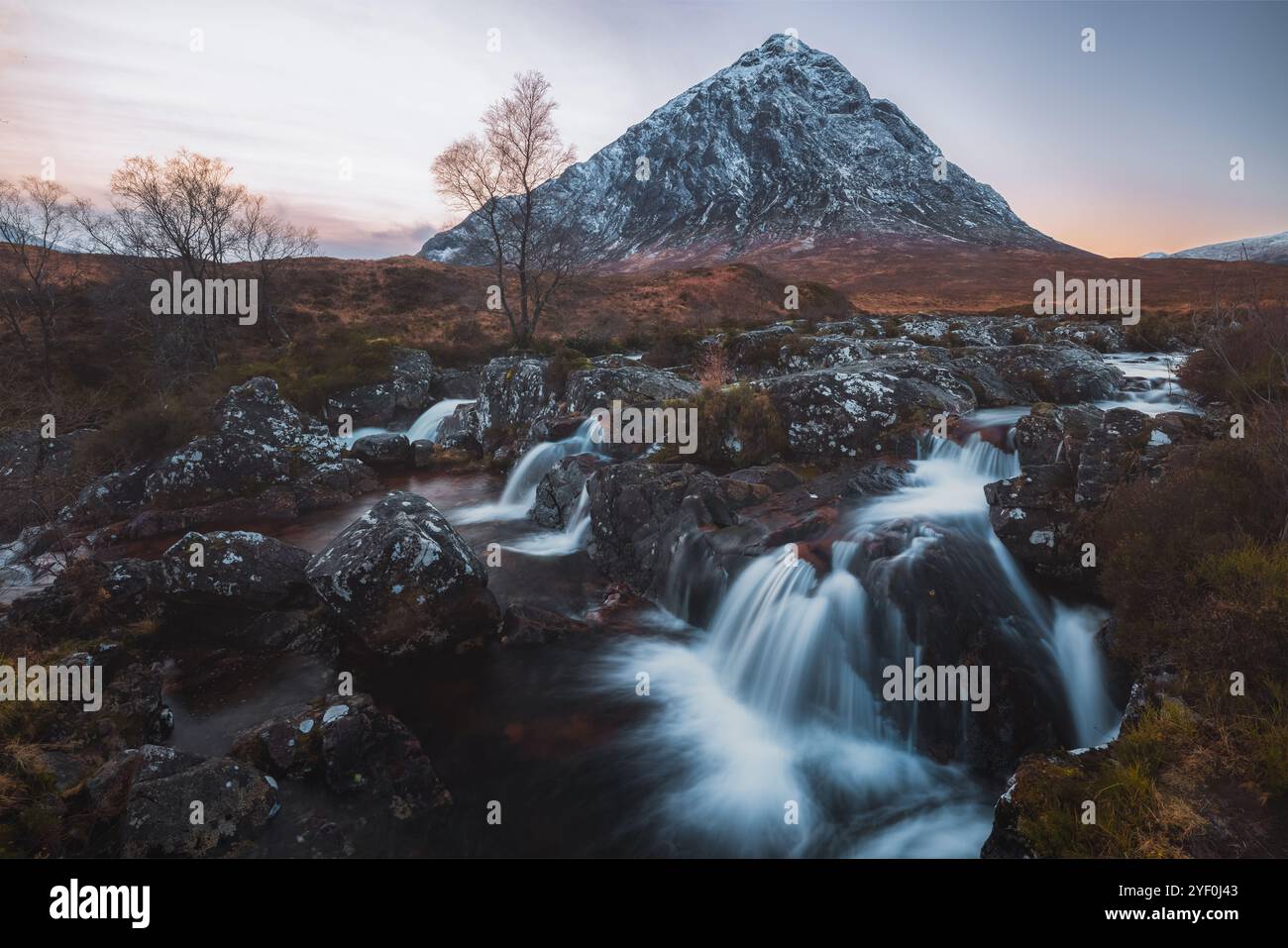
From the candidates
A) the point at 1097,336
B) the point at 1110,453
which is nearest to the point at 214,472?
the point at 1110,453

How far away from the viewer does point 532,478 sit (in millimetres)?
16219

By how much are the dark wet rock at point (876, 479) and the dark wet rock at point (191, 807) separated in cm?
949

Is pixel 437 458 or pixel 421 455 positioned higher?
pixel 421 455

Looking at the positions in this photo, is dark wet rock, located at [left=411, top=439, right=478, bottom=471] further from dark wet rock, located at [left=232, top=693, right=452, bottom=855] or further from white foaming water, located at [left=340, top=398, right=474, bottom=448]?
dark wet rock, located at [left=232, top=693, right=452, bottom=855]

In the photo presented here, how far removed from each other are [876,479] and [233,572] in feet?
38.1

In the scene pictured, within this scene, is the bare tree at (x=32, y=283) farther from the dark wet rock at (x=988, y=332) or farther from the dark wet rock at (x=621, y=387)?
the dark wet rock at (x=988, y=332)

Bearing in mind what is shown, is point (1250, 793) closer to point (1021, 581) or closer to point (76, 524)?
point (1021, 581)

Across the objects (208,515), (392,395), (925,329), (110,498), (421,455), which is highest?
(925,329)

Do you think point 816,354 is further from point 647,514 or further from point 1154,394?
point 647,514

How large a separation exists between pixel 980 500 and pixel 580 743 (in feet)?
25.2

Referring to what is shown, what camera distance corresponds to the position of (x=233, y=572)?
958 centimetres

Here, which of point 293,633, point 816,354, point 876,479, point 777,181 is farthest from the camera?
point 777,181

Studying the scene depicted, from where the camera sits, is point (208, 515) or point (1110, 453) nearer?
point (1110, 453)
